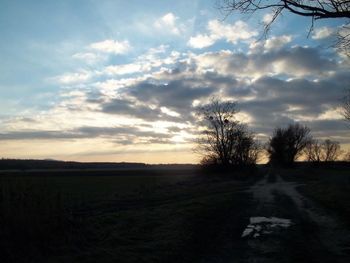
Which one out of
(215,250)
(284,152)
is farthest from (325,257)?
(284,152)

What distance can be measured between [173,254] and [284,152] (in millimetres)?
113680

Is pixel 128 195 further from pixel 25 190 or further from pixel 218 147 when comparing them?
pixel 218 147

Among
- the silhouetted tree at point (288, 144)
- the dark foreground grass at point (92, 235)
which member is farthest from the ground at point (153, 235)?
the silhouetted tree at point (288, 144)

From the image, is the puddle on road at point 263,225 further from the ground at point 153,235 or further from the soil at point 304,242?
the soil at point 304,242

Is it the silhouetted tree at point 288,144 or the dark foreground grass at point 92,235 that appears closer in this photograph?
the dark foreground grass at point 92,235

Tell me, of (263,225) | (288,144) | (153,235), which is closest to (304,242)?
(263,225)

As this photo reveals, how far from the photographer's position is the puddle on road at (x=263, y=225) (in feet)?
41.6

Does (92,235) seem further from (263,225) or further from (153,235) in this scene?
(263,225)

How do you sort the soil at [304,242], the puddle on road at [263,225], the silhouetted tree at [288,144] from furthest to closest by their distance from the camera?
1. the silhouetted tree at [288,144]
2. the puddle on road at [263,225]
3. the soil at [304,242]

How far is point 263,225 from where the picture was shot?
46.6ft

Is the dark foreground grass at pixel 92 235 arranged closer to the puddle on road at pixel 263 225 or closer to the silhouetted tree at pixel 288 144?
the puddle on road at pixel 263 225

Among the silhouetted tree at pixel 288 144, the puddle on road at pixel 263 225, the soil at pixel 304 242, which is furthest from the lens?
the silhouetted tree at pixel 288 144

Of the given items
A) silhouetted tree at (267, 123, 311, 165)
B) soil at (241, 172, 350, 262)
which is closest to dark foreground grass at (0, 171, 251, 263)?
soil at (241, 172, 350, 262)

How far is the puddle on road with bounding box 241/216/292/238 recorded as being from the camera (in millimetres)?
12680
